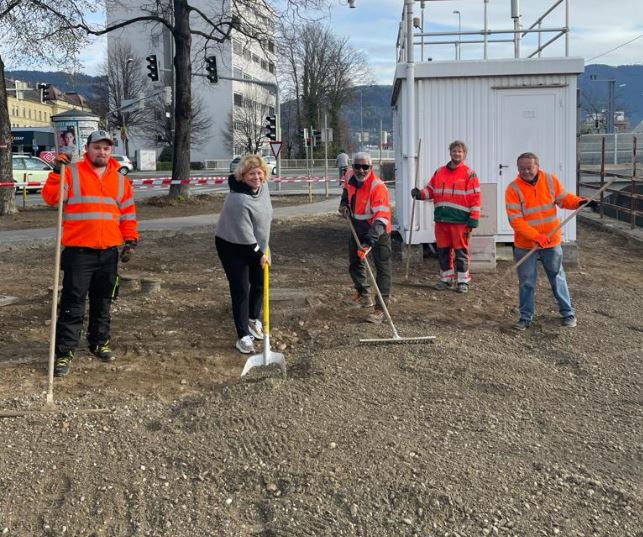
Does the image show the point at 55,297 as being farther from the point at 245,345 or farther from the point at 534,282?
the point at 534,282

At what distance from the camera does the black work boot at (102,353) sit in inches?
248

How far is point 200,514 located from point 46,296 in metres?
5.58

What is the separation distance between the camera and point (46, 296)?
8562mm

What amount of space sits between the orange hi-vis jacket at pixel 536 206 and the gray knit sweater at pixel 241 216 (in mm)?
2559

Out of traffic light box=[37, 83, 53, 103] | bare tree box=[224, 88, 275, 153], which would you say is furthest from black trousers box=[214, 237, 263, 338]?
bare tree box=[224, 88, 275, 153]

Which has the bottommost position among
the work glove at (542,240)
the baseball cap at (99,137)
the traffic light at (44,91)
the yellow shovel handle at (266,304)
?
the yellow shovel handle at (266,304)

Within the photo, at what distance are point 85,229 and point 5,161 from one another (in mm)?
15524

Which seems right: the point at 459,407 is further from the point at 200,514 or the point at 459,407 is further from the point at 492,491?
the point at 200,514

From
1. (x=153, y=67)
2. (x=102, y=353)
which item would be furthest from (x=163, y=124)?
(x=102, y=353)

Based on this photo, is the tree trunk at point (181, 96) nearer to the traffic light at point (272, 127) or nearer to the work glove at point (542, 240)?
the traffic light at point (272, 127)

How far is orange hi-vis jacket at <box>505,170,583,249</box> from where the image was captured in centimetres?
738

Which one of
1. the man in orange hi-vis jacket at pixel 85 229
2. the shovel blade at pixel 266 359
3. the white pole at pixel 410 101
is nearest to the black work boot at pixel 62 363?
the man in orange hi-vis jacket at pixel 85 229

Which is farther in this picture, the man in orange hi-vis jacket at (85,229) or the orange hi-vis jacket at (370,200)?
the orange hi-vis jacket at (370,200)

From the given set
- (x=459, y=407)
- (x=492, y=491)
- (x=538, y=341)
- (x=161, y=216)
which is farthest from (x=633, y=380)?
(x=161, y=216)
